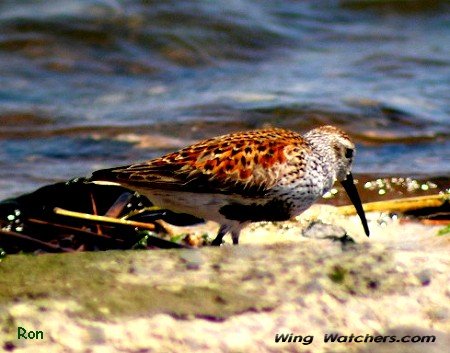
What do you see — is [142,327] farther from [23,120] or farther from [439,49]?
[439,49]

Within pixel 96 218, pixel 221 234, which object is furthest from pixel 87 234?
pixel 221 234

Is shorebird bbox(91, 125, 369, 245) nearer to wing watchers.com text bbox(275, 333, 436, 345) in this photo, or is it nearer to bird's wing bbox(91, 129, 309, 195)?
bird's wing bbox(91, 129, 309, 195)

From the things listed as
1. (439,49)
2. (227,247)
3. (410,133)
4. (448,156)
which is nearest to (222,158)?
(227,247)

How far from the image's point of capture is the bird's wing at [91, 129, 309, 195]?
541 cm

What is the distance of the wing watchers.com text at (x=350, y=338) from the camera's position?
3.57 m

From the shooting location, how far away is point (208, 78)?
41.3ft

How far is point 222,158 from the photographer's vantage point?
5.62m

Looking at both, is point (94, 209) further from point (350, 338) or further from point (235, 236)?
point (350, 338)

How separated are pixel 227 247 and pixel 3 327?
1187 millimetres

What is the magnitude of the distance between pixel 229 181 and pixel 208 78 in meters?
7.16

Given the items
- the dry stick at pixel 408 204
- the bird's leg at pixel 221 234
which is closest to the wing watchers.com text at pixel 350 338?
the bird's leg at pixel 221 234

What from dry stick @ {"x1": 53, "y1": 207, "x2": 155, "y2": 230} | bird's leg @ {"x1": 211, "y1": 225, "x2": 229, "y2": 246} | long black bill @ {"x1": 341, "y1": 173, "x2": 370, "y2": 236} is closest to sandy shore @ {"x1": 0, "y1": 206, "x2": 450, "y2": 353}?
dry stick @ {"x1": 53, "y1": 207, "x2": 155, "y2": 230}

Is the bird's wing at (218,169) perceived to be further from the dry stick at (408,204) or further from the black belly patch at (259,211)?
the dry stick at (408,204)

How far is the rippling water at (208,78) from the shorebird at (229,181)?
117 inches
